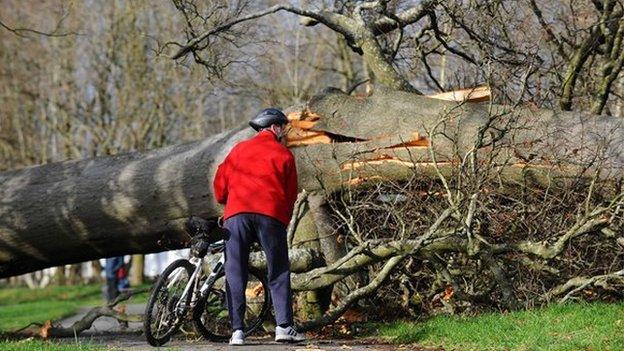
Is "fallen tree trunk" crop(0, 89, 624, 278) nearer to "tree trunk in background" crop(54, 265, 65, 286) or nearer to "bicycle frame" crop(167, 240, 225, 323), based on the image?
"bicycle frame" crop(167, 240, 225, 323)

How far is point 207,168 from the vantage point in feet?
38.6

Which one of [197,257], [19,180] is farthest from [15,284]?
[197,257]

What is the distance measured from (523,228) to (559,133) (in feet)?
3.26

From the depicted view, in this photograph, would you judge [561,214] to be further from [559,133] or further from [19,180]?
[19,180]

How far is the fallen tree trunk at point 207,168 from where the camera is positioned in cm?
1095

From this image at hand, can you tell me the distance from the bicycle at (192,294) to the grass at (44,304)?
18.6ft

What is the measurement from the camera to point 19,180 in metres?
12.3

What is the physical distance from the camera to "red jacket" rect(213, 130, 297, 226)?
9.06 m

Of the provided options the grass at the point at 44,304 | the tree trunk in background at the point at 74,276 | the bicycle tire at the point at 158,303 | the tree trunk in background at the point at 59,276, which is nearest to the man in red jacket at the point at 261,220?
the bicycle tire at the point at 158,303

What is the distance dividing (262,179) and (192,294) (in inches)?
46.3

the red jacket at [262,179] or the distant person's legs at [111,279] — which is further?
the distant person's legs at [111,279]

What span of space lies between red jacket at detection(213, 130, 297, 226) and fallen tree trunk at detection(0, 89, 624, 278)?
2.07 metres

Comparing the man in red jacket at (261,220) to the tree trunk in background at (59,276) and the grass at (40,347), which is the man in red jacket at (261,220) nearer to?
the grass at (40,347)

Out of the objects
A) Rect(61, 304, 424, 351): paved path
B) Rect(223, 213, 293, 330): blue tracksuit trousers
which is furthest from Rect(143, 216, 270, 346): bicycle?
Rect(223, 213, 293, 330): blue tracksuit trousers
